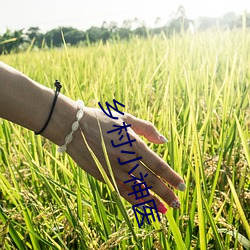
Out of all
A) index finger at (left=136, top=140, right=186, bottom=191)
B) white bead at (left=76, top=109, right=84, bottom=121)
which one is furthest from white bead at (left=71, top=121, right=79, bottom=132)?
index finger at (left=136, top=140, right=186, bottom=191)

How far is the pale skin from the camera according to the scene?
738mm

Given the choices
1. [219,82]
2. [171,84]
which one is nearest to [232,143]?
[171,84]

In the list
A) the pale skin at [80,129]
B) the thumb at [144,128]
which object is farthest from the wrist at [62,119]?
the thumb at [144,128]

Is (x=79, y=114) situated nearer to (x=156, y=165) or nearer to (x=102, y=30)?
(x=156, y=165)

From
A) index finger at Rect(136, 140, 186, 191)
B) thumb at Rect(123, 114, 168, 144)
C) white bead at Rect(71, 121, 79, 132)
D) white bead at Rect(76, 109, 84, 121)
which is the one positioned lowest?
index finger at Rect(136, 140, 186, 191)

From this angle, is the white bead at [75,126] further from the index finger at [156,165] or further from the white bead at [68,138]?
the index finger at [156,165]

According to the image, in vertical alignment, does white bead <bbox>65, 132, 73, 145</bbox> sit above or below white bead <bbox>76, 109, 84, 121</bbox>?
below

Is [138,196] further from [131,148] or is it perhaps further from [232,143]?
[232,143]

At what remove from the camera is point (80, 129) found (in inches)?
29.8

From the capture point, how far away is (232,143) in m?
1.03

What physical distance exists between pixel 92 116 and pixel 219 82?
47.0 inches

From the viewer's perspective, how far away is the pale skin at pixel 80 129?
0.74m

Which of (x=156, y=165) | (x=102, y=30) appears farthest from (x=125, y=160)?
(x=102, y=30)

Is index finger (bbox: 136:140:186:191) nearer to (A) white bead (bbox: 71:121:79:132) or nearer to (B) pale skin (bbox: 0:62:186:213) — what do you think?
(B) pale skin (bbox: 0:62:186:213)
